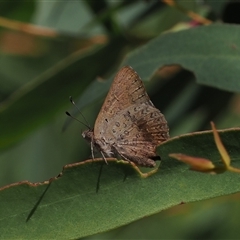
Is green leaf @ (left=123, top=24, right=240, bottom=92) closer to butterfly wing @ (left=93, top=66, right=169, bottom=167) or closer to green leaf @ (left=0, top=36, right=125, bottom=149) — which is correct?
butterfly wing @ (left=93, top=66, right=169, bottom=167)

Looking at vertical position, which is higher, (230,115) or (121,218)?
(121,218)

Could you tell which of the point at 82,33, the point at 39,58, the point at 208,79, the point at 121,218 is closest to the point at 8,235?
the point at 121,218

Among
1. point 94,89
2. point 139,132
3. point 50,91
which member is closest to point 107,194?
point 139,132

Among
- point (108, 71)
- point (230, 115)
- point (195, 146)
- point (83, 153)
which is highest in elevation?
point (195, 146)

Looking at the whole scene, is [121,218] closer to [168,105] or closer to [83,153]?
[168,105]

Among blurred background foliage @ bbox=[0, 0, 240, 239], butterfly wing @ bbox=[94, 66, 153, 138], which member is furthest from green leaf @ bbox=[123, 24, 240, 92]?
blurred background foliage @ bbox=[0, 0, 240, 239]

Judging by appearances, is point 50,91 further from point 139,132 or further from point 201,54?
point 201,54

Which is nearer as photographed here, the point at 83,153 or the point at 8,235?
the point at 8,235
